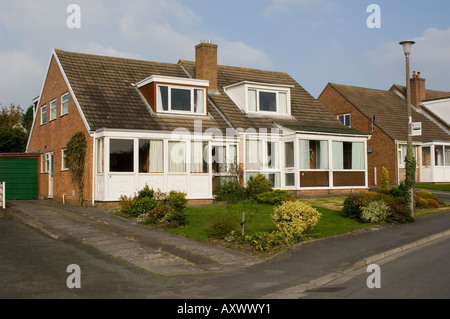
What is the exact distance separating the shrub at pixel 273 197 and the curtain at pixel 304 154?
13.9 ft

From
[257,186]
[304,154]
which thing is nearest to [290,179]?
[304,154]

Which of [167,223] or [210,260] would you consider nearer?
[210,260]

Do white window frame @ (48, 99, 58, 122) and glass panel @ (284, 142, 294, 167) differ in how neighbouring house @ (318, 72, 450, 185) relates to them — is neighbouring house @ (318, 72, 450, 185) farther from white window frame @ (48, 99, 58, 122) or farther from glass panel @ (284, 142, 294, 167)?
white window frame @ (48, 99, 58, 122)

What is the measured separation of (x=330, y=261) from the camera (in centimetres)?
1091

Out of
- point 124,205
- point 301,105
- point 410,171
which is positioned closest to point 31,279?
point 124,205

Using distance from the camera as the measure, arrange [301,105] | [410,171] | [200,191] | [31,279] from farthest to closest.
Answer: [301,105] < [200,191] < [410,171] < [31,279]

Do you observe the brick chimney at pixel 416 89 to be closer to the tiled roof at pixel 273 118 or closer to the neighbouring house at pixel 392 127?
the neighbouring house at pixel 392 127

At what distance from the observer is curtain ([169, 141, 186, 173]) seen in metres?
21.1

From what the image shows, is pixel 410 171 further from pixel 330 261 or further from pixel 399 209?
pixel 330 261

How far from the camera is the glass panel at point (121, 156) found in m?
19.8

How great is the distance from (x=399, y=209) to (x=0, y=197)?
1511cm

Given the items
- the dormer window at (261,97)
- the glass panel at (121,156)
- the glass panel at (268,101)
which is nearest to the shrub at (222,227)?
the glass panel at (121,156)

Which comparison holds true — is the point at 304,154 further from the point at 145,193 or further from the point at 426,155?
the point at 426,155
